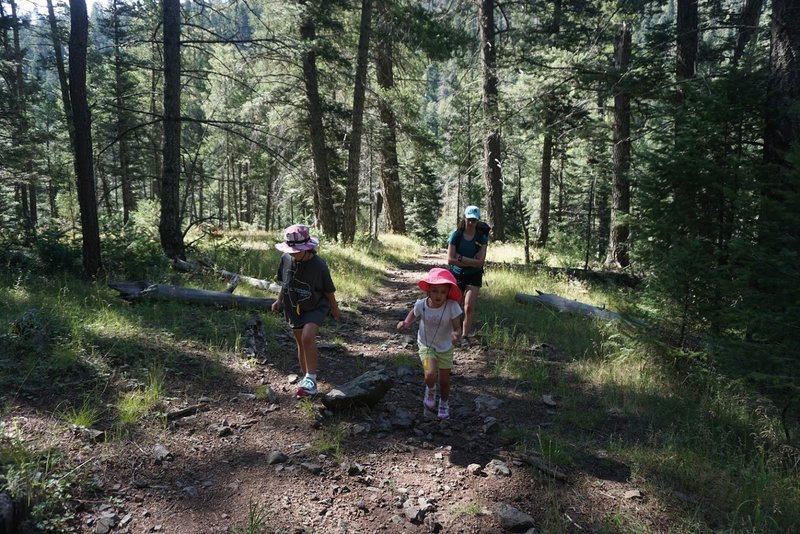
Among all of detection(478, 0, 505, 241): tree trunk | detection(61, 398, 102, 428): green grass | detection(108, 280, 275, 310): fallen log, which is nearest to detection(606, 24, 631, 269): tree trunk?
detection(478, 0, 505, 241): tree trunk

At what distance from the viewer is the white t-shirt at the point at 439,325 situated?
14.8ft

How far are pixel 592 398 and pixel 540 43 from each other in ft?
45.4

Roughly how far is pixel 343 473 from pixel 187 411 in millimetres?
1737

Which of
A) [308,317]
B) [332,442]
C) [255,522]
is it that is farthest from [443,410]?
[255,522]

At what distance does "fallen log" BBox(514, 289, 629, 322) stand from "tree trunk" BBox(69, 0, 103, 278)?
8.00 metres

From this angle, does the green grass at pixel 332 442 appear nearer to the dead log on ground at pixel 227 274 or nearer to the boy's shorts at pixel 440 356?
the boy's shorts at pixel 440 356

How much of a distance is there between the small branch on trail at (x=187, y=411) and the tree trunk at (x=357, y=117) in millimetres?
10874

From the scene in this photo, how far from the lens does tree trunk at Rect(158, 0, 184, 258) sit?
29.0 ft

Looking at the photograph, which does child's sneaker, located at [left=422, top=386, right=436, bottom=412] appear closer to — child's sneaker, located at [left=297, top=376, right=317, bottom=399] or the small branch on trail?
child's sneaker, located at [left=297, top=376, right=317, bottom=399]

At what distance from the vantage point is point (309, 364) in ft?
16.3

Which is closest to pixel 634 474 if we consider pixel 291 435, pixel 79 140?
pixel 291 435

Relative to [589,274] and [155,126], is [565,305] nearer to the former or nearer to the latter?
[589,274]

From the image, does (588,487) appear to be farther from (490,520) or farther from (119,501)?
(119,501)

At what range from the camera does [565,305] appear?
28.9 ft
